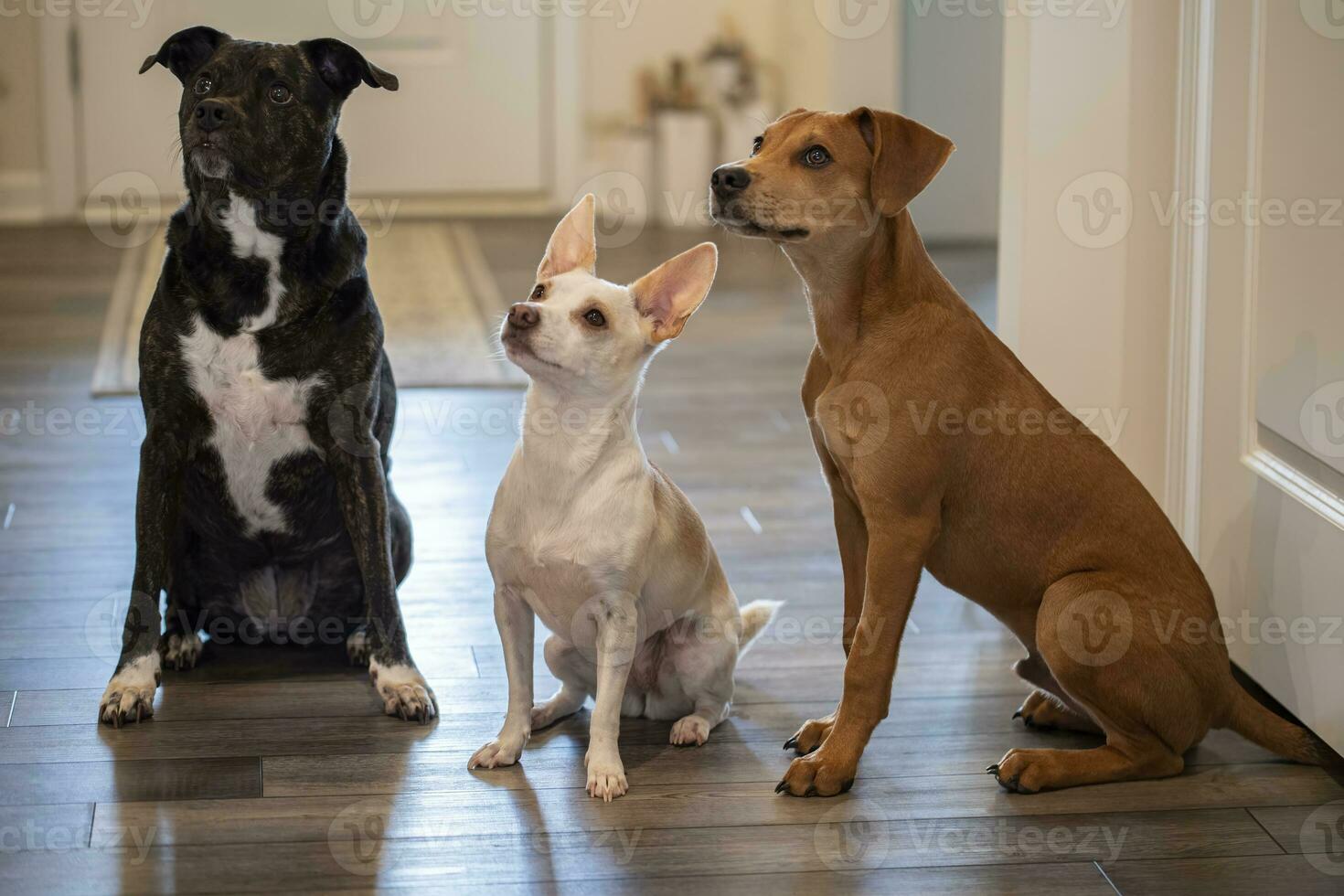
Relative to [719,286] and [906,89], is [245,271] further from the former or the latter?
[906,89]

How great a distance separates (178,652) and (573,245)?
3.48 ft

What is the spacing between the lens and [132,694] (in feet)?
8.09

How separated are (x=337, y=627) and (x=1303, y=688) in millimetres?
1673

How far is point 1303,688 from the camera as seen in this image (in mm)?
2445

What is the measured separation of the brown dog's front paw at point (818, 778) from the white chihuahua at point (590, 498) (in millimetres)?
248

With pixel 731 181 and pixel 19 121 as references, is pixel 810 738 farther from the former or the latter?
pixel 19 121

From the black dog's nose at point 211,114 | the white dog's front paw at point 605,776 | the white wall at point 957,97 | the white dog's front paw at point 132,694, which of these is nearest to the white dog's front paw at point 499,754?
the white dog's front paw at point 605,776

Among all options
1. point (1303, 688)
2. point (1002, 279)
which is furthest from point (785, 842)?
point (1002, 279)

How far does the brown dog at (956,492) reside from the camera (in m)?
2.20

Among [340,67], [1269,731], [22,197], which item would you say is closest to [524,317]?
[340,67]

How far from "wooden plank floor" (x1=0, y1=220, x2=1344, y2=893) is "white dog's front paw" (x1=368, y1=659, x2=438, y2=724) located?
1.1 inches

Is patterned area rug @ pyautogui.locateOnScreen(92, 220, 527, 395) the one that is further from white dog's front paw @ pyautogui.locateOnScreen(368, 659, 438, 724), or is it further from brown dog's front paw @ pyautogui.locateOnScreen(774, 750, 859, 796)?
brown dog's front paw @ pyautogui.locateOnScreen(774, 750, 859, 796)

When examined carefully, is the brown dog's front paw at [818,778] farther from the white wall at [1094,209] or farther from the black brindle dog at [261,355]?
the white wall at [1094,209]

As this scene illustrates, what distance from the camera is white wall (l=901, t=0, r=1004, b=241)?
7.29m
